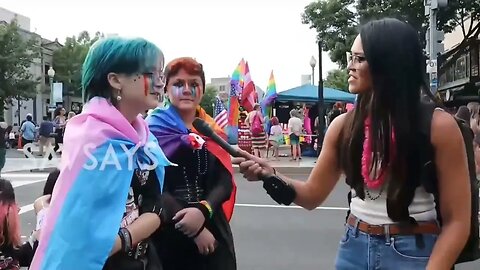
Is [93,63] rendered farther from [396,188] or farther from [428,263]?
[428,263]

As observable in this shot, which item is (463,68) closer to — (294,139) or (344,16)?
(344,16)

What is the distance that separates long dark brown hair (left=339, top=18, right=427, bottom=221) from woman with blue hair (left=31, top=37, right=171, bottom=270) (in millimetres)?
778

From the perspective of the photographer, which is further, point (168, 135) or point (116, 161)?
point (168, 135)

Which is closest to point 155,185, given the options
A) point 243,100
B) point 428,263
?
point 428,263

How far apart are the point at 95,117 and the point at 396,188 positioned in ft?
3.41

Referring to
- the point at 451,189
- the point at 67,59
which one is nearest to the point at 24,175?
the point at 451,189

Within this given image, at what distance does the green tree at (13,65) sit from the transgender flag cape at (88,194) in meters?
34.9

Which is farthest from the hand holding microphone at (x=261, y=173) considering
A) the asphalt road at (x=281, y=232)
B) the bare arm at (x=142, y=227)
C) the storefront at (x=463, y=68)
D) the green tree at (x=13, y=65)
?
the green tree at (x=13, y=65)

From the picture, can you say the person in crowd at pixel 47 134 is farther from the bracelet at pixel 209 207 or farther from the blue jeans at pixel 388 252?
the blue jeans at pixel 388 252

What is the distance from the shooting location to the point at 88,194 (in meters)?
1.84

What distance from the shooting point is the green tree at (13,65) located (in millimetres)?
34500

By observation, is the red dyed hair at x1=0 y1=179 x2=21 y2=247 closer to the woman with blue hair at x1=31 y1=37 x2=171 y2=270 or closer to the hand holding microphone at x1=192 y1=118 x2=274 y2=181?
the woman with blue hair at x1=31 y1=37 x2=171 y2=270

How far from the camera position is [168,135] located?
2992mm

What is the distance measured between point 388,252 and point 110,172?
38.9 inches
